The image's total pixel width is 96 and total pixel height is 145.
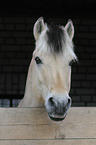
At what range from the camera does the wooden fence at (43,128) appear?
1214 millimetres

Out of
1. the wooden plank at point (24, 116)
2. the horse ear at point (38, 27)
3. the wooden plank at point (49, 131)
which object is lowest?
the wooden plank at point (49, 131)

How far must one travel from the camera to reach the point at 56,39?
52.0 inches

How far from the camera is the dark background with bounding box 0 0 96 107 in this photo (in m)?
3.58

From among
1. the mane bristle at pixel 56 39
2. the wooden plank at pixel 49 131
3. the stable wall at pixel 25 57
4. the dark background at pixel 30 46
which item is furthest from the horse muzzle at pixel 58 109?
the stable wall at pixel 25 57

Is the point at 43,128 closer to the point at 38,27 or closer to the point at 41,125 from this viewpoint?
the point at 41,125

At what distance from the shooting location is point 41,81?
141 cm

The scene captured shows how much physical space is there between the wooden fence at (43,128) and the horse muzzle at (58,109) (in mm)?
95

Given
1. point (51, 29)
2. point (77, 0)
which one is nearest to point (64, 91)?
point (51, 29)

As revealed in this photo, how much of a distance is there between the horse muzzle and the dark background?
261 centimetres

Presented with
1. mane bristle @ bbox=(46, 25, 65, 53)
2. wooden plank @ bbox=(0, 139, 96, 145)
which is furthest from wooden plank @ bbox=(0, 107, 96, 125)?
mane bristle @ bbox=(46, 25, 65, 53)

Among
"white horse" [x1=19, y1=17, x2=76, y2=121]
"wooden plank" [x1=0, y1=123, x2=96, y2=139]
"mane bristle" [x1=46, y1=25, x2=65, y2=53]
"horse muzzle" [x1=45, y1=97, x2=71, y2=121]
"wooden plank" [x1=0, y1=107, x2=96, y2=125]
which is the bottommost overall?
"wooden plank" [x1=0, y1=123, x2=96, y2=139]

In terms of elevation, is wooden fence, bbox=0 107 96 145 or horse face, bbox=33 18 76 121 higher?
horse face, bbox=33 18 76 121

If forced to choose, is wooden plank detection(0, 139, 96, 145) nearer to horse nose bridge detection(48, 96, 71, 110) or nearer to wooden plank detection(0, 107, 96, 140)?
wooden plank detection(0, 107, 96, 140)

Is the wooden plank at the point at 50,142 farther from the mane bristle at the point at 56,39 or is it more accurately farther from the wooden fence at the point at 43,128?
the mane bristle at the point at 56,39
